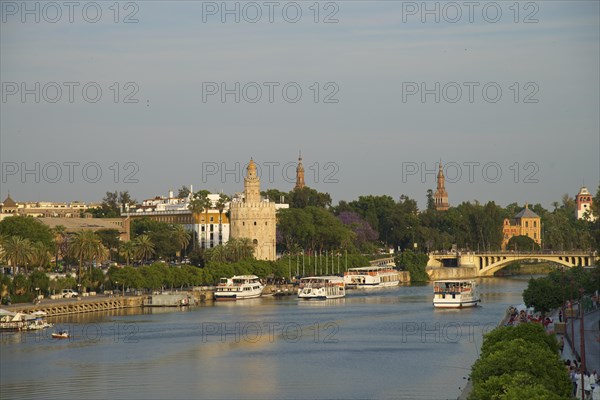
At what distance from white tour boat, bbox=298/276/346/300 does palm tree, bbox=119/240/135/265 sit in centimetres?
1410

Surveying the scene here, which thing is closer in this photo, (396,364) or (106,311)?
(396,364)

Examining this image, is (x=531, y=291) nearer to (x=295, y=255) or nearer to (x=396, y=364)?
(x=396, y=364)

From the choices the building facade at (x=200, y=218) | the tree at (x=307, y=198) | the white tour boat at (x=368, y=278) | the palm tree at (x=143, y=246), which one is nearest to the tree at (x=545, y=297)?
the palm tree at (x=143, y=246)

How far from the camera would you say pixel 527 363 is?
31219 millimetres

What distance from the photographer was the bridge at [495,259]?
11725 centimetres

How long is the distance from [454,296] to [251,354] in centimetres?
2898

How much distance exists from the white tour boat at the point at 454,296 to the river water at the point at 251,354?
1.46m

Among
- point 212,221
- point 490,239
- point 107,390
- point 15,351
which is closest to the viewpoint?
point 107,390

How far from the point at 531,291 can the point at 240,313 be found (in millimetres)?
22320

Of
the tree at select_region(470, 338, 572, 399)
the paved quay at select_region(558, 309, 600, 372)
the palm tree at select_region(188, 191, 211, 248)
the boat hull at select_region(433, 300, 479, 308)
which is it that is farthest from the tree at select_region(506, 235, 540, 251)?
the tree at select_region(470, 338, 572, 399)

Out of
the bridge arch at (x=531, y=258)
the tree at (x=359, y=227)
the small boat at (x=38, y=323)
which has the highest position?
the tree at (x=359, y=227)

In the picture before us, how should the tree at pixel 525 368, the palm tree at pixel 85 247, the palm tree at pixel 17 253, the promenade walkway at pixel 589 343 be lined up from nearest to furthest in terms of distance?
the tree at pixel 525 368 < the promenade walkway at pixel 589 343 < the palm tree at pixel 17 253 < the palm tree at pixel 85 247

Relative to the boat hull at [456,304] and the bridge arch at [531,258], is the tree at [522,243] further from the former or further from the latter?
the boat hull at [456,304]

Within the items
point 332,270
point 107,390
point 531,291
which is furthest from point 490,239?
point 107,390
